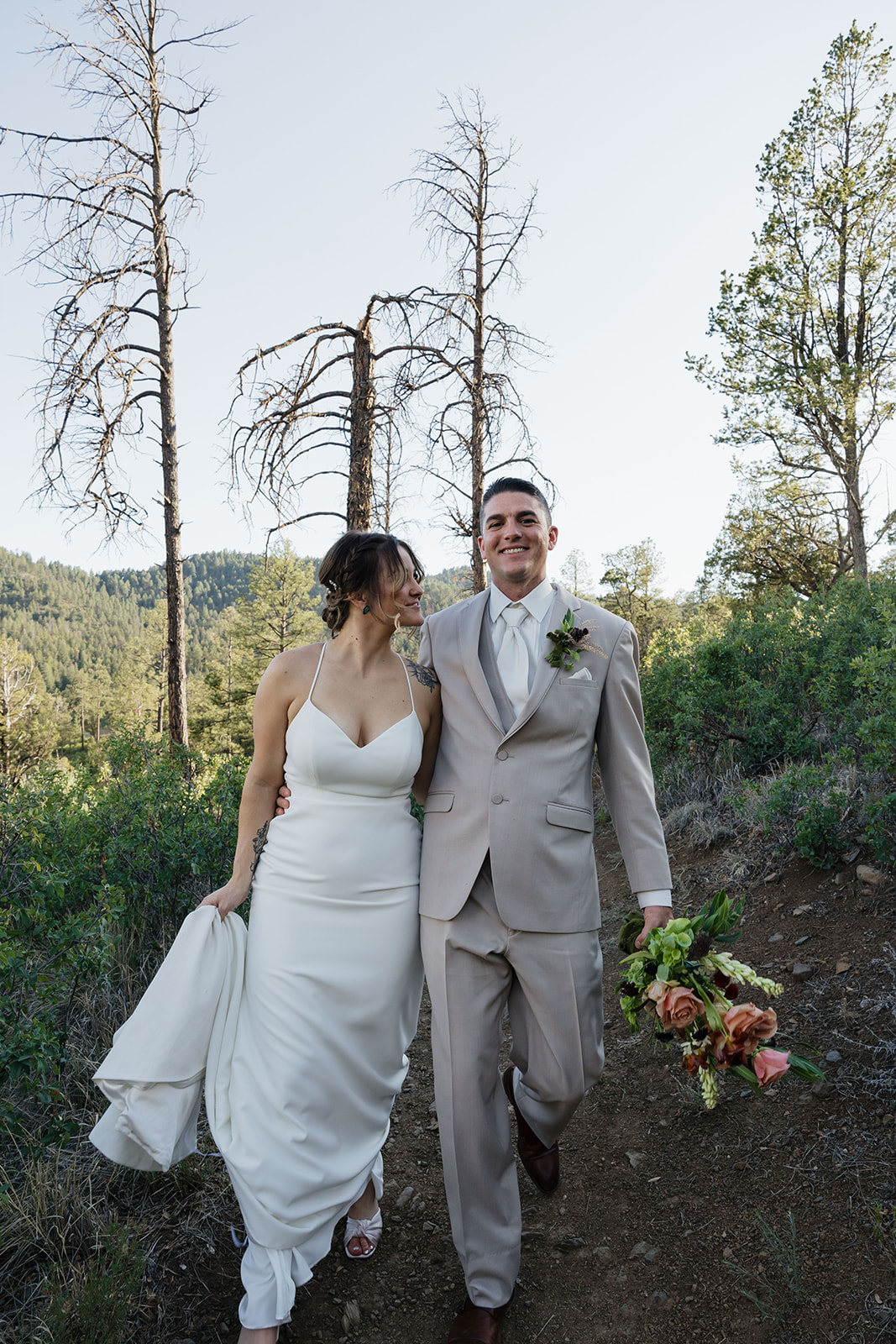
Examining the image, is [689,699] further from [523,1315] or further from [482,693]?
[523,1315]

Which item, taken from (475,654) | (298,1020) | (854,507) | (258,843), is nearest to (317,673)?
(475,654)

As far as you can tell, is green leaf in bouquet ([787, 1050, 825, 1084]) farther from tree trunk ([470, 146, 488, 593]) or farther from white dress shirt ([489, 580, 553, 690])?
tree trunk ([470, 146, 488, 593])

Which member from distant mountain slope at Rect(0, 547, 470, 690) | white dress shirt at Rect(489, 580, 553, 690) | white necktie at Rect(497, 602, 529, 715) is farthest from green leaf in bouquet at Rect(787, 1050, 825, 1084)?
distant mountain slope at Rect(0, 547, 470, 690)

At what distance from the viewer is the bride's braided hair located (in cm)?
309

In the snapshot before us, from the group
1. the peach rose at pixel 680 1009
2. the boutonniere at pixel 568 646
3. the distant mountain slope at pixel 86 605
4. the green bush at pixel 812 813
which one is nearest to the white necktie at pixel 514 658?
the boutonniere at pixel 568 646

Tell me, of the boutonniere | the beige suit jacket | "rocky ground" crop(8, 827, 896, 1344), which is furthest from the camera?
the boutonniere

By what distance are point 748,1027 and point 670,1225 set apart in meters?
1.56

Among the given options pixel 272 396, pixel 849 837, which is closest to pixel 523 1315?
pixel 849 837

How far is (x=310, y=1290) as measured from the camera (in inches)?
110

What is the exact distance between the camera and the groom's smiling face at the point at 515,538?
308 cm

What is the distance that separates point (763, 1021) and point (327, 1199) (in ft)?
5.12

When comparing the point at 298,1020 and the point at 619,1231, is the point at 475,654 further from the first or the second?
the point at 619,1231

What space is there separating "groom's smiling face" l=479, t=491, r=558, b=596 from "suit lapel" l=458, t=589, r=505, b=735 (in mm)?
133

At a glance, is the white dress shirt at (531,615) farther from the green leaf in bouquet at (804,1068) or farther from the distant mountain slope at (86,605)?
the distant mountain slope at (86,605)
